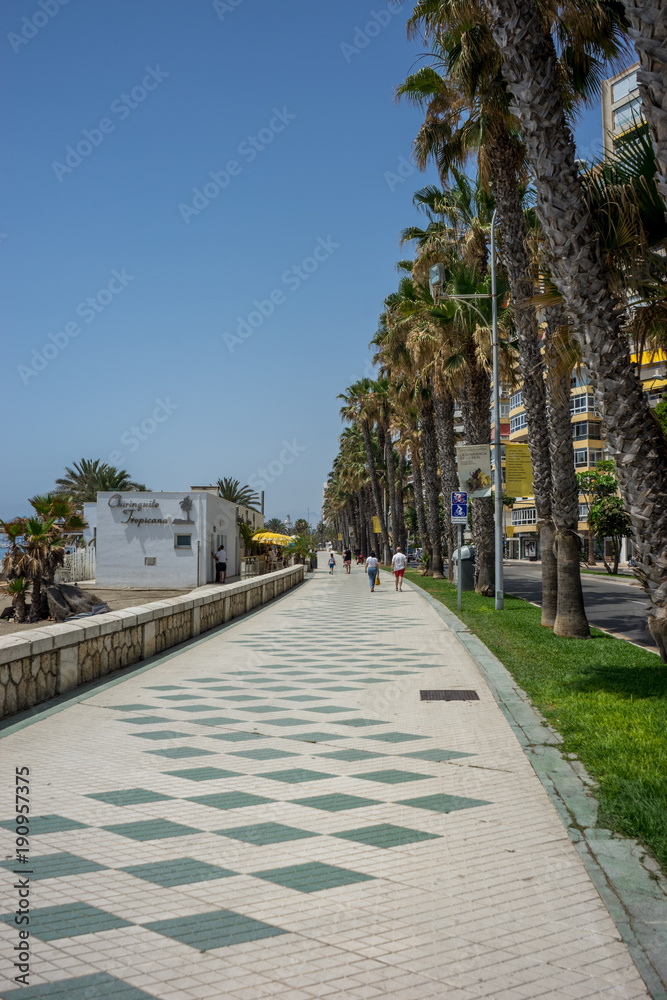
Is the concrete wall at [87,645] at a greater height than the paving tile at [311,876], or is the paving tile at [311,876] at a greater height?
the concrete wall at [87,645]

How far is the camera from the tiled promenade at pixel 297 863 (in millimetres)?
3281

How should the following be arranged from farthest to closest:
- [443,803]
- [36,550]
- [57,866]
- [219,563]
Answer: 1. [219,563]
2. [36,550]
3. [443,803]
4. [57,866]

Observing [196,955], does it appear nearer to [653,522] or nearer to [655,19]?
[653,522]

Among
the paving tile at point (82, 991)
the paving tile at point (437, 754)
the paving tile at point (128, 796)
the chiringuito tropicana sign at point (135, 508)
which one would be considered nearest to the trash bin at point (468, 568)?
the chiringuito tropicana sign at point (135, 508)

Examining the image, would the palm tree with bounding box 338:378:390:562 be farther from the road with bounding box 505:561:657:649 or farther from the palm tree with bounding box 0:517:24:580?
the palm tree with bounding box 0:517:24:580

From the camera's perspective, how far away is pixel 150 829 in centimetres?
493

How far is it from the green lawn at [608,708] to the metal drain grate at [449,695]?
63 centimetres

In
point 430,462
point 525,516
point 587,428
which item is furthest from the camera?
point 525,516

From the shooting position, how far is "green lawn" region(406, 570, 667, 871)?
5.06 meters

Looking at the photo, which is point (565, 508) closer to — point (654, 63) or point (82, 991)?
point (654, 63)

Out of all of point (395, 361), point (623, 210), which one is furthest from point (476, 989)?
point (395, 361)

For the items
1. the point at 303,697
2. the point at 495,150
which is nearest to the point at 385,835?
the point at 303,697

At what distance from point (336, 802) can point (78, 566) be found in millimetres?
38716

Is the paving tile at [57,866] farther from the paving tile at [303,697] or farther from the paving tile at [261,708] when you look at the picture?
the paving tile at [303,697]
